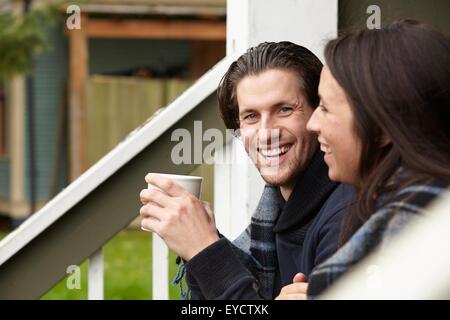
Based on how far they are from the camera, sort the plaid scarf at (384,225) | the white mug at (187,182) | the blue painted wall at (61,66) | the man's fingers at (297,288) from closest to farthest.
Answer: the plaid scarf at (384,225) < the man's fingers at (297,288) < the white mug at (187,182) < the blue painted wall at (61,66)

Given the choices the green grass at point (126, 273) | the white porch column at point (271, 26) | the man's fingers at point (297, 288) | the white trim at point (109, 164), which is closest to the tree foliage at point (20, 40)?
the green grass at point (126, 273)

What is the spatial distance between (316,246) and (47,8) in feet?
35.3

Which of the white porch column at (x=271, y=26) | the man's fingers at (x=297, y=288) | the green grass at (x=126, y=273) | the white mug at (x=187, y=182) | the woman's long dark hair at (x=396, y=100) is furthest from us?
the green grass at (x=126, y=273)

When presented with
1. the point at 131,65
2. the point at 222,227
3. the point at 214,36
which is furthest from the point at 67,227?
the point at 131,65

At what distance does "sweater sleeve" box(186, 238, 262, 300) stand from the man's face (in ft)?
1.11

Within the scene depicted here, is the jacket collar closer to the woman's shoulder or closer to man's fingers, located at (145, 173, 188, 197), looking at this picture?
man's fingers, located at (145, 173, 188, 197)

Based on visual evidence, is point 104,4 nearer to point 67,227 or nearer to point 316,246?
point 67,227

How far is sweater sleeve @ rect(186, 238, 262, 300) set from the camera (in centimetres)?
174

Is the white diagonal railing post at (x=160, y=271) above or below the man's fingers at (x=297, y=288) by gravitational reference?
below

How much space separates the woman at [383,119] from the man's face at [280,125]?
36 cm

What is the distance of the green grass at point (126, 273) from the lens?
650cm

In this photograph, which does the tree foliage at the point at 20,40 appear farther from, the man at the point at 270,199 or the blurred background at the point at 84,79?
the man at the point at 270,199

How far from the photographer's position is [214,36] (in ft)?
42.7

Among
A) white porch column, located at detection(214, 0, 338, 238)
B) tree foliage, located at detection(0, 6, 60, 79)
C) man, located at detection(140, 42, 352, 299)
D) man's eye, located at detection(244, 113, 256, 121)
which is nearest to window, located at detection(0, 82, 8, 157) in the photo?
tree foliage, located at detection(0, 6, 60, 79)
